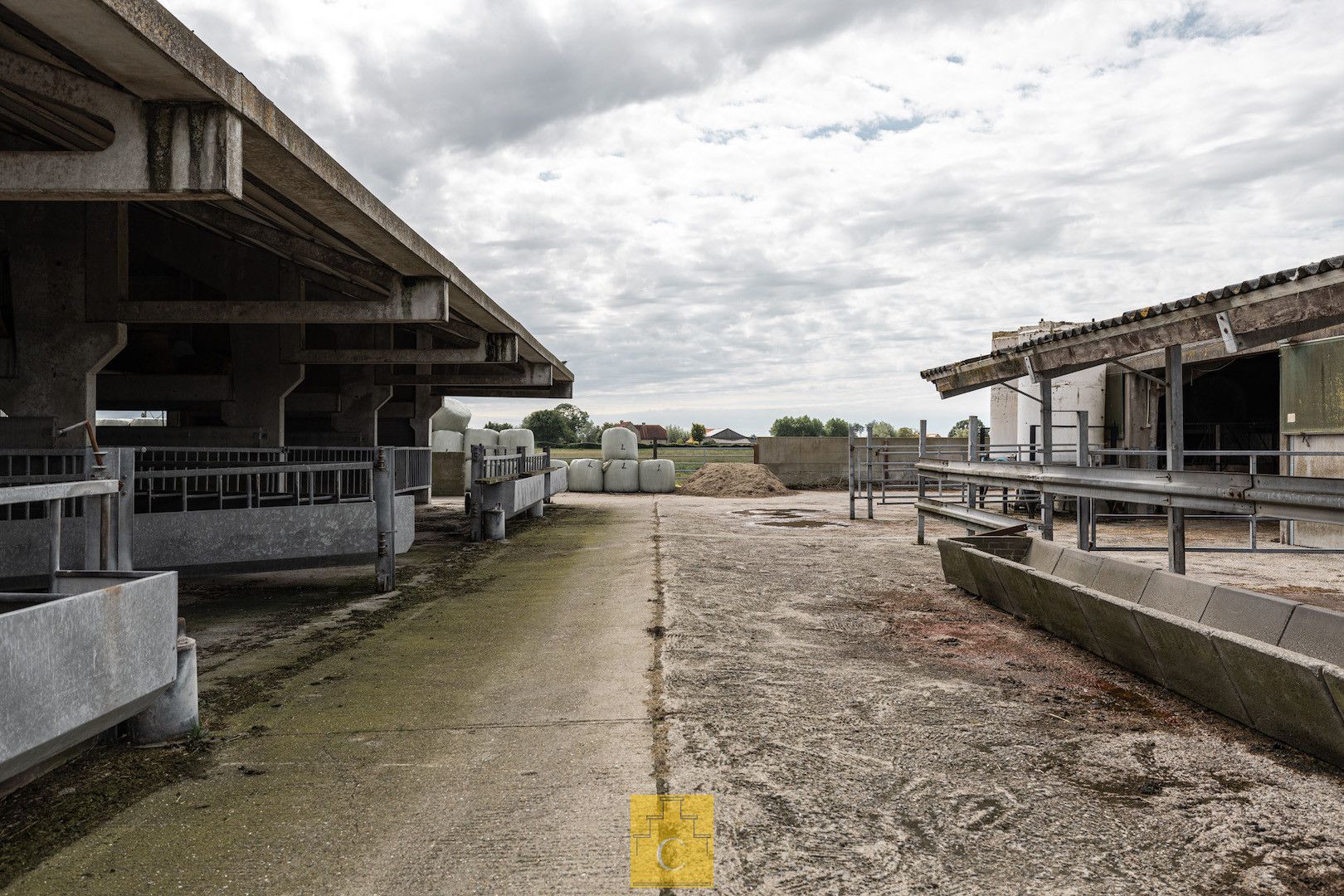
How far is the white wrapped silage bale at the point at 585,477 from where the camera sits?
1212 inches

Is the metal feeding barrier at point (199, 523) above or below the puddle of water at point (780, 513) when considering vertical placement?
above

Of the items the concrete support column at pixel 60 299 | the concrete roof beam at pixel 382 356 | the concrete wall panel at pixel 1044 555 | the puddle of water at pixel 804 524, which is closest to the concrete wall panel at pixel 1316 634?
the concrete wall panel at pixel 1044 555

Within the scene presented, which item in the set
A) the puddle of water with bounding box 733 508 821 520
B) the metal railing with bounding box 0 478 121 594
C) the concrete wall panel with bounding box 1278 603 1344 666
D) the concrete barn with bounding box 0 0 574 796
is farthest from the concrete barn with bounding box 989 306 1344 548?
the metal railing with bounding box 0 478 121 594

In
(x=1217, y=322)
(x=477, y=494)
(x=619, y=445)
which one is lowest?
(x=477, y=494)

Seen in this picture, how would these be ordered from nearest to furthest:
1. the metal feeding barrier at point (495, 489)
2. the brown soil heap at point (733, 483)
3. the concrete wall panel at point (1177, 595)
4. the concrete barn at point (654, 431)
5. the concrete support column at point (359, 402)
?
the concrete wall panel at point (1177, 595) < the metal feeding barrier at point (495, 489) < the concrete support column at point (359, 402) < the brown soil heap at point (733, 483) < the concrete barn at point (654, 431)

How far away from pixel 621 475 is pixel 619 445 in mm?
1288

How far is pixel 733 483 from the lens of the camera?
30.1 meters

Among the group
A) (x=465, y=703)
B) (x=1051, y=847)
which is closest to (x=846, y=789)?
(x=1051, y=847)

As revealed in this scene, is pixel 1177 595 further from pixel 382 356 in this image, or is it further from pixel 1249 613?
pixel 382 356

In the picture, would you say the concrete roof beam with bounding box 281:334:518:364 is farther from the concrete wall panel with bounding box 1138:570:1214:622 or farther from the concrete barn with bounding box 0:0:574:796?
the concrete wall panel with bounding box 1138:570:1214:622

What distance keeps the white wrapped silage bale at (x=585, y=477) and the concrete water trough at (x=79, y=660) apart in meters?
26.4

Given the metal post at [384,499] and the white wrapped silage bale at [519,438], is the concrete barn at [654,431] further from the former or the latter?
the metal post at [384,499]

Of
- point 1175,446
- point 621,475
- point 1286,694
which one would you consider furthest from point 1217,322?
point 621,475

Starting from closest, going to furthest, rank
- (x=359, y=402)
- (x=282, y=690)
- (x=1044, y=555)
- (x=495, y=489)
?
(x=282, y=690)
(x=1044, y=555)
(x=495, y=489)
(x=359, y=402)
